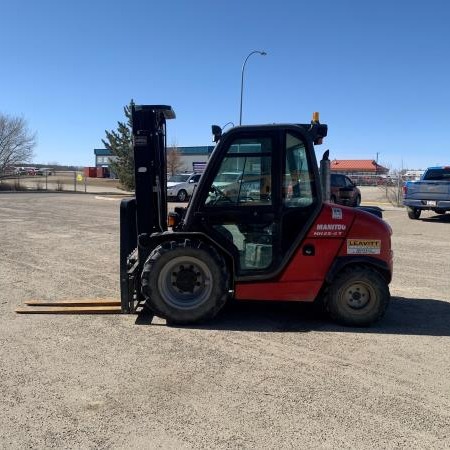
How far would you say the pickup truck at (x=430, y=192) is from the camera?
1806 cm

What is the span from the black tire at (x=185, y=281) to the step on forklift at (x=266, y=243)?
0.01m

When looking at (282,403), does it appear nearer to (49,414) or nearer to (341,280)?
(49,414)

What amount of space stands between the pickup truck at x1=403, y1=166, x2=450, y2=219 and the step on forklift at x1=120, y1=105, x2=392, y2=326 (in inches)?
543

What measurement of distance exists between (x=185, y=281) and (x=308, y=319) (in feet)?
5.02

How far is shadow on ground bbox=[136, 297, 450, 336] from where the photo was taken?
18.2 feet

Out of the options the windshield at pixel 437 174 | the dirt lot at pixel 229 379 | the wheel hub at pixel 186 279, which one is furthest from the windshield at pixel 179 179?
the wheel hub at pixel 186 279

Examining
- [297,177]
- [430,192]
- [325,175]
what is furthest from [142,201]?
[430,192]

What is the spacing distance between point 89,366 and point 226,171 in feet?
8.02

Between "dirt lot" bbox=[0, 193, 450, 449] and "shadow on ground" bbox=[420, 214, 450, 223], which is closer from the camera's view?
"dirt lot" bbox=[0, 193, 450, 449]

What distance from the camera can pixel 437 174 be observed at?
19.3 metres

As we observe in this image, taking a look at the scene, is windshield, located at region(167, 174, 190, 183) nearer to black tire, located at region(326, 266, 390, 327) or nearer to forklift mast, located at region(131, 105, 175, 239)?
forklift mast, located at region(131, 105, 175, 239)

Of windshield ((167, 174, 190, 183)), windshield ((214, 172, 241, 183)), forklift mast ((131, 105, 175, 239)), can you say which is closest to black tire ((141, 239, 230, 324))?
forklift mast ((131, 105, 175, 239))

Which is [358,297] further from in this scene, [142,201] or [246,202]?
[142,201]

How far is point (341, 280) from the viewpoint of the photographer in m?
5.57
